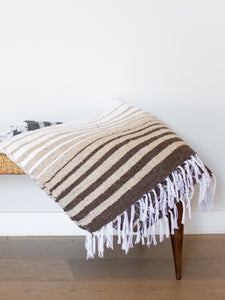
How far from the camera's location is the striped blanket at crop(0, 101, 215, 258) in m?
1.85

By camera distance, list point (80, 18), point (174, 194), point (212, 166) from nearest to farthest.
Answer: point (174, 194)
point (80, 18)
point (212, 166)

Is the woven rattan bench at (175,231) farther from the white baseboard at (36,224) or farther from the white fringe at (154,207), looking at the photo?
the white baseboard at (36,224)

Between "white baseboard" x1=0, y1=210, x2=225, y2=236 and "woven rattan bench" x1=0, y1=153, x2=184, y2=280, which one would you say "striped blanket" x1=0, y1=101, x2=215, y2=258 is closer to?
"woven rattan bench" x1=0, y1=153, x2=184, y2=280

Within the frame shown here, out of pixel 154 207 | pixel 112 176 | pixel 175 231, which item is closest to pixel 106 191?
pixel 112 176

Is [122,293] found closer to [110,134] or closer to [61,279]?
[61,279]

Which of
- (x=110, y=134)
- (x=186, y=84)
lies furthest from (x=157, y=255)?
(x=186, y=84)

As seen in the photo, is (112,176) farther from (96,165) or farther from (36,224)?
(36,224)

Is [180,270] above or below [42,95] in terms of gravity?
below

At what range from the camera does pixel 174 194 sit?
6.12 ft

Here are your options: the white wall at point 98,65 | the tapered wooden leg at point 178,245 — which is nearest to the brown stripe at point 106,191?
the tapered wooden leg at point 178,245

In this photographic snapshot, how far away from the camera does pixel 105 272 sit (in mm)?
2074

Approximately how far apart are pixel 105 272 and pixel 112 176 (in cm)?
40

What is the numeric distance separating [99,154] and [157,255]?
586mm

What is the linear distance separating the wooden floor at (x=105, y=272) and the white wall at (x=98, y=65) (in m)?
0.25
